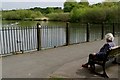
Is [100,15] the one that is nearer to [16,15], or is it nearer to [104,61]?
[16,15]

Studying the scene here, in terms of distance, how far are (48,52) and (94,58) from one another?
11.8 feet

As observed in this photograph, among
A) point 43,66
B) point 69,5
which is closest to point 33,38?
point 43,66

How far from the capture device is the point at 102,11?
2137 inches

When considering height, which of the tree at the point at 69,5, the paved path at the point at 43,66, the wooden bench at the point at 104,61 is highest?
the tree at the point at 69,5

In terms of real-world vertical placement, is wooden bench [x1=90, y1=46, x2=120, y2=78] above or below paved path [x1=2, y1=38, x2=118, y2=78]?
above

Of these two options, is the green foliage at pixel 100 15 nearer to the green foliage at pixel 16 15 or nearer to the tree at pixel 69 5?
the green foliage at pixel 16 15

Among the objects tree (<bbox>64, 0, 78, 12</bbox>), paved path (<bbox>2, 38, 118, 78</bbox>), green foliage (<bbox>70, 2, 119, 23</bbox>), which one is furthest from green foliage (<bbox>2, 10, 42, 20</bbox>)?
paved path (<bbox>2, 38, 118, 78</bbox>)

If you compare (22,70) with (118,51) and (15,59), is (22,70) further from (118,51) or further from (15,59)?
(118,51)

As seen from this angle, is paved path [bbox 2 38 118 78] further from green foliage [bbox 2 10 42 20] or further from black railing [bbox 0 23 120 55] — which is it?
green foliage [bbox 2 10 42 20]

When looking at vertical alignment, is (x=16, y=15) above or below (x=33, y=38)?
above

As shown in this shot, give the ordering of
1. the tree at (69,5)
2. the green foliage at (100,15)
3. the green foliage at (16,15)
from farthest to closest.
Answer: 1. the tree at (69,5)
2. the green foliage at (100,15)
3. the green foliage at (16,15)

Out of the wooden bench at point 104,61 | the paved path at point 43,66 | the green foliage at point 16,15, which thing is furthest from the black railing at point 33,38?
the green foliage at point 16,15

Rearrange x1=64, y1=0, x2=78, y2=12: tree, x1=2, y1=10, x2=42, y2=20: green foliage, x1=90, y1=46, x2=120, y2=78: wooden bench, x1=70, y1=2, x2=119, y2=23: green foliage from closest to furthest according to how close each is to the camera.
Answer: x1=90, y1=46, x2=120, y2=78: wooden bench, x1=2, y1=10, x2=42, y2=20: green foliage, x1=70, y1=2, x2=119, y2=23: green foliage, x1=64, y1=0, x2=78, y2=12: tree

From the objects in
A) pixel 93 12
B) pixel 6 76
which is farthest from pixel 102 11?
pixel 6 76
